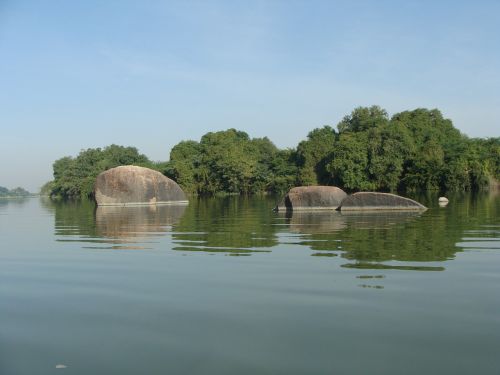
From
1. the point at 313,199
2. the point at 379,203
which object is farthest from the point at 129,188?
the point at 379,203

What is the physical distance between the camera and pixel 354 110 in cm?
5962

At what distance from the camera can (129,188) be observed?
31359mm

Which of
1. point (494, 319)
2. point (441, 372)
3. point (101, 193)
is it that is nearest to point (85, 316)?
point (441, 372)

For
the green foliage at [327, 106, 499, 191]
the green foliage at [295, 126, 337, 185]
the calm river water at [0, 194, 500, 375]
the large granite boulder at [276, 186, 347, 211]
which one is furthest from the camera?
the green foliage at [295, 126, 337, 185]

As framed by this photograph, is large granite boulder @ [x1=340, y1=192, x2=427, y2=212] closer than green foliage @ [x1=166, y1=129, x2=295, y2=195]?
Yes

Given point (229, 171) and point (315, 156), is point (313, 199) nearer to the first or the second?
point (315, 156)

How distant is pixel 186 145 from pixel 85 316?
62.4 metres

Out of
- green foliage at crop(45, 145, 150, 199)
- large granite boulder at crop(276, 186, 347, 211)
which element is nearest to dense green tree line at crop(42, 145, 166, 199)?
green foliage at crop(45, 145, 150, 199)

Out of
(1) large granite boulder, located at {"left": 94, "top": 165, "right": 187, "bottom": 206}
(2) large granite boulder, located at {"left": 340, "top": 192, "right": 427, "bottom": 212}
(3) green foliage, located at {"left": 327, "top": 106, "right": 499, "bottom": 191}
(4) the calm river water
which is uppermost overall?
(3) green foliage, located at {"left": 327, "top": 106, "right": 499, "bottom": 191}

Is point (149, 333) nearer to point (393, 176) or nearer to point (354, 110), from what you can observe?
point (393, 176)

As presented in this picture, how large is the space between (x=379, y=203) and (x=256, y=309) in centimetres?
1456

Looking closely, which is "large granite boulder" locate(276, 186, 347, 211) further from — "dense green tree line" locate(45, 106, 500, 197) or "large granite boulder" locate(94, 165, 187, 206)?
"dense green tree line" locate(45, 106, 500, 197)

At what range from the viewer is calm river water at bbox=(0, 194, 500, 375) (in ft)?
11.3

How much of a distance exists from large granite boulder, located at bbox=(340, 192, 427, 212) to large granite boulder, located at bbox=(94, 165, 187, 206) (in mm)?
16299
